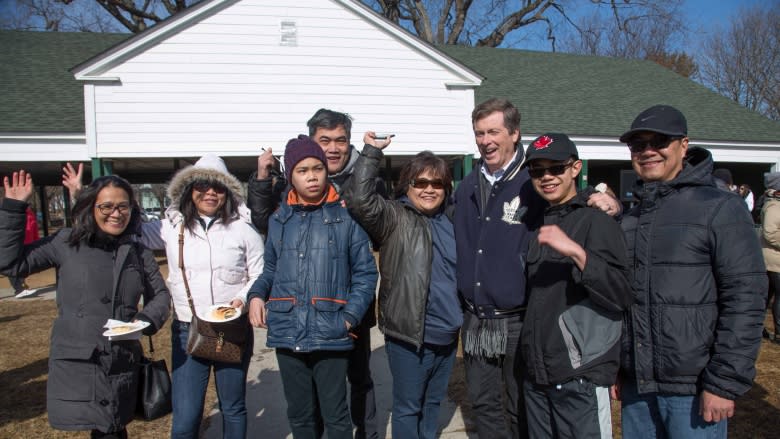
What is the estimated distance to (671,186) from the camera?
7.08ft

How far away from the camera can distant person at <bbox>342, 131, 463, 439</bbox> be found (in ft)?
8.71

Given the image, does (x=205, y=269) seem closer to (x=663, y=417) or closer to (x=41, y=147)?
(x=663, y=417)

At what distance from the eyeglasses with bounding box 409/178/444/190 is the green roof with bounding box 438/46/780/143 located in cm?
1043

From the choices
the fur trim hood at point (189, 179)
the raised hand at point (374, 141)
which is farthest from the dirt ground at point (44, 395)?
the raised hand at point (374, 141)

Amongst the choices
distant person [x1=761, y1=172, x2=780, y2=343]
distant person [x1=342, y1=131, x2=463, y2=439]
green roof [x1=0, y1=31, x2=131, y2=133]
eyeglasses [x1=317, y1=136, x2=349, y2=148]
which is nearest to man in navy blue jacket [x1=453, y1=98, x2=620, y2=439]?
distant person [x1=342, y1=131, x2=463, y2=439]

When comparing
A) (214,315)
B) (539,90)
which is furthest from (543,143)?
A: (539,90)

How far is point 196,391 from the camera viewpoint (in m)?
2.82

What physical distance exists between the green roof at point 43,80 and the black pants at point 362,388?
10274 mm

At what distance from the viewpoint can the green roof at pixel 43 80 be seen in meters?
10.8

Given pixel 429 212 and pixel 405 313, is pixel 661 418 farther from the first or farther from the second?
pixel 429 212

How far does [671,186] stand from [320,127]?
200 centimetres

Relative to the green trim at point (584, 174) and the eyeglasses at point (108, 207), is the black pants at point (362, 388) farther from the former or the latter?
the green trim at point (584, 174)

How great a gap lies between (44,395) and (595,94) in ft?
49.5

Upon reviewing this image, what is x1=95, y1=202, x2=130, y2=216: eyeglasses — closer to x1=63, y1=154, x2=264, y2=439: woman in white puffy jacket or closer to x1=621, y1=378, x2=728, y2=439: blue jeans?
x1=63, y1=154, x2=264, y2=439: woman in white puffy jacket
